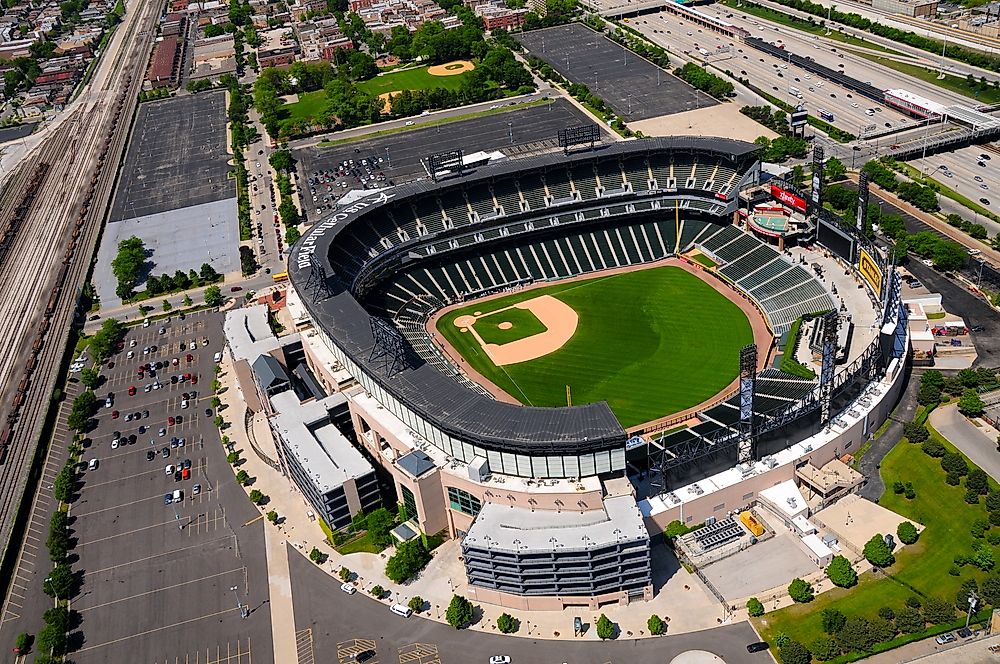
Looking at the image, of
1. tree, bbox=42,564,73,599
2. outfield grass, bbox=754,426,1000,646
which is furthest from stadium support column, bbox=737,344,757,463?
tree, bbox=42,564,73,599

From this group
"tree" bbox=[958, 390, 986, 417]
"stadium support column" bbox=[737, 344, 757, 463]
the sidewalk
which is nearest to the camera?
the sidewalk

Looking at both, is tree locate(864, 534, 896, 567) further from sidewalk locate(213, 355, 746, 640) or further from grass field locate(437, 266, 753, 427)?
grass field locate(437, 266, 753, 427)

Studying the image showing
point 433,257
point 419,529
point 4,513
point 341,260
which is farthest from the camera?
point 433,257

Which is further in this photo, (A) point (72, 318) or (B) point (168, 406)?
(A) point (72, 318)

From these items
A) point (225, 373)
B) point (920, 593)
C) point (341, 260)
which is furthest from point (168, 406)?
point (920, 593)

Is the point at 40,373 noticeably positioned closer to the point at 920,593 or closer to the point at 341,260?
the point at 341,260

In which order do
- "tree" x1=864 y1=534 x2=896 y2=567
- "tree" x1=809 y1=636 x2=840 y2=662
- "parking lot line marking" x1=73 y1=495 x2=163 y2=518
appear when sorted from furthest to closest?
"parking lot line marking" x1=73 y1=495 x2=163 y2=518, "tree" x1=864 y1=534 x2=896 y2=567, "tree" x1=809 y1=636 x2=840 y2=662
